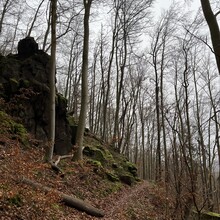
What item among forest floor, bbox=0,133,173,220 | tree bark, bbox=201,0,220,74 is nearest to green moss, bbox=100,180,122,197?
forest floor, bbox=0,133,173,220

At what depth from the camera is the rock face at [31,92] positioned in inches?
492

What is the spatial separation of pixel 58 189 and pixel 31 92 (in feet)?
16.8

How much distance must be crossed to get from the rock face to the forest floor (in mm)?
1689

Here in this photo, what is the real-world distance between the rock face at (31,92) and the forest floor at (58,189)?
5.54 feet

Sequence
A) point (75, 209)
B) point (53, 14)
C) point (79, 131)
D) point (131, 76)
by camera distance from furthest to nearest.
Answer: point (131, 76) → point (79, 131) → point (53, 14) → point (75, 209)

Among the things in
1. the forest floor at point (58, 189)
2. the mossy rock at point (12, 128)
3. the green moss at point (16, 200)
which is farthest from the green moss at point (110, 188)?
the green moss at point (16, 200)

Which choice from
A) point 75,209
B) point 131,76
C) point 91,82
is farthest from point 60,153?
point 91,82

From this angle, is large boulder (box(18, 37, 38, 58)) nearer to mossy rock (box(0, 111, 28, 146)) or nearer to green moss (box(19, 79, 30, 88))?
green moss (box(19, 79, 30, 88))

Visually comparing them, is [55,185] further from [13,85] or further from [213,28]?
[213,28]

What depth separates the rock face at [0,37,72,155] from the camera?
492 inches

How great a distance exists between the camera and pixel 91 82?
33.3 metres

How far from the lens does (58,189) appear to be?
9242 mm

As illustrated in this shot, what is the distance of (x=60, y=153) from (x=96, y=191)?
3.03 m

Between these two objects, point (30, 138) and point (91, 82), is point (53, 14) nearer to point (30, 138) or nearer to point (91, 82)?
point (30, 138)
